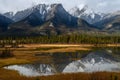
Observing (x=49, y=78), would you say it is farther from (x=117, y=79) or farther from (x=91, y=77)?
(x=117, y=79)

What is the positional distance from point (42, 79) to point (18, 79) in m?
5.62

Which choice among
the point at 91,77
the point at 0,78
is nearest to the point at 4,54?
the point at 0,78

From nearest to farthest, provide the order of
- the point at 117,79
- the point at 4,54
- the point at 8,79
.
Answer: the point at 117,79 → the point at 8,79 → the point at 4,54

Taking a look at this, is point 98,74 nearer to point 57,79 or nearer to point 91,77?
point 91,77

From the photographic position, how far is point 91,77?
62344 millimetres

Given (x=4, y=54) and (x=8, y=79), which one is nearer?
(x=8, y=79)

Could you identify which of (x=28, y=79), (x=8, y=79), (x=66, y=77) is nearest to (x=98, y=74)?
(x=66, y=77)

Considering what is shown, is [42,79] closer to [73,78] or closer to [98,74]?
[73,78]

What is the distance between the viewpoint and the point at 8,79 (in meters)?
62.1

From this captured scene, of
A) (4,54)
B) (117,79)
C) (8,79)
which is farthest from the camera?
(4,54)

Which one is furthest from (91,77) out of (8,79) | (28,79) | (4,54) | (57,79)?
(4,54)

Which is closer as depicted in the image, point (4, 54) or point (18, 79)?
point (18, 79)

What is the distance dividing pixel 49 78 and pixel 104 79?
13.1m

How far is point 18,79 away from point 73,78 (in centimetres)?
1286
